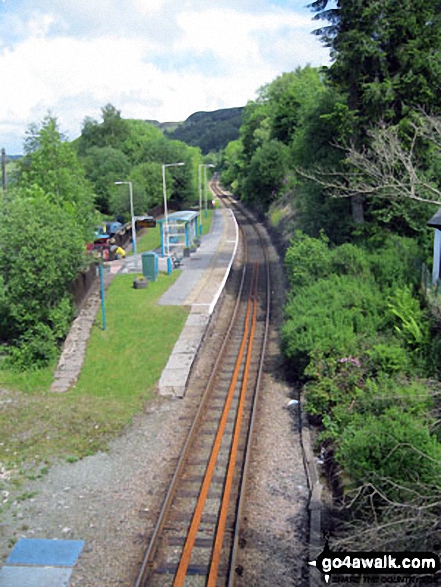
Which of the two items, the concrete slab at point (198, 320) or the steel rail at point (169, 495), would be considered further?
the concrete slab at point (198, 320)

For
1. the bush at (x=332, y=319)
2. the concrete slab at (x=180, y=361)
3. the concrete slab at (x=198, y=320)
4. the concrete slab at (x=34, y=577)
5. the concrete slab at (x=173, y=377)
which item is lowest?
the concrete slab at (x=34, y=577)

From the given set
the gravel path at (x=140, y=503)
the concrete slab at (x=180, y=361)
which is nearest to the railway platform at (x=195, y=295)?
the concrete slab at (x=180, y=361)

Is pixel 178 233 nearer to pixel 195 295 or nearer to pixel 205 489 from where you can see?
pixel 195 295

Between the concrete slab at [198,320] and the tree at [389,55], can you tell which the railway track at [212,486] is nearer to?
the concrete slab at [198,320]

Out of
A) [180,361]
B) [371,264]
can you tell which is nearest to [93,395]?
[180,361]

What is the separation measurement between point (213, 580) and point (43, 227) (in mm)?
15004

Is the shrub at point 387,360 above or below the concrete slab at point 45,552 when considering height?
above

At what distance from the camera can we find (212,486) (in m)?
12.5

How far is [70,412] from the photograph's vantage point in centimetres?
1633

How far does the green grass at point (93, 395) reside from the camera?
Result: 14.2 metres

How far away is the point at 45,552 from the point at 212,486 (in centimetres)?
376

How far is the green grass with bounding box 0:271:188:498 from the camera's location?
14.2 meters

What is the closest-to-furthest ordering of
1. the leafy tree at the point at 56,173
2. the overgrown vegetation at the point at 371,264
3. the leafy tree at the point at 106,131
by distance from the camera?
the overgrown vegetation at the point at 371,264, the leafy tree at the point at 56,173, the leafy tree at the point at 106,131

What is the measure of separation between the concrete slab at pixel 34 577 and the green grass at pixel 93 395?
9.40 ft
